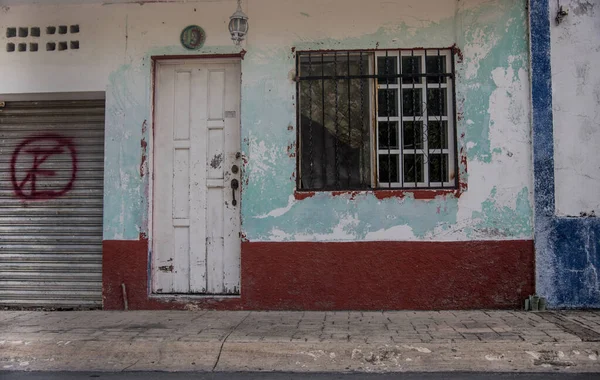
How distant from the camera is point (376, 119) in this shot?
20.9 ft

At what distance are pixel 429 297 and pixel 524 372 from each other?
1775 millimetres

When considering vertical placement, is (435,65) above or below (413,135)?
above

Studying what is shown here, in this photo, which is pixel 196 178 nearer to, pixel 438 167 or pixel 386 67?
pixel 386 67

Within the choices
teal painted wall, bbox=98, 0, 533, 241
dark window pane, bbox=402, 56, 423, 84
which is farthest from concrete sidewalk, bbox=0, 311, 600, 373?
dark window pane, bbox=402, 56, 423, 84

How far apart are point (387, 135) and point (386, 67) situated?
0.74m

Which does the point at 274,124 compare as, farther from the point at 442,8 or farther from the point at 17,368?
the point at 17,368

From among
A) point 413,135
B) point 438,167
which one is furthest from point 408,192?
point 413,135

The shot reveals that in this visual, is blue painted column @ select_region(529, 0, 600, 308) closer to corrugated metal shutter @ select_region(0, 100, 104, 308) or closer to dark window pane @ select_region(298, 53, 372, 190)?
dark window pane @ select_region(298, 53, 372, 190)

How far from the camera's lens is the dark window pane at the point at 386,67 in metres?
6.38

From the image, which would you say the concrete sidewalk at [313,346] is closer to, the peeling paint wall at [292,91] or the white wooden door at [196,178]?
the white wooden door at [196,178]

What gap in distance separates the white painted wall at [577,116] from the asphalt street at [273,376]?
2.31 metres

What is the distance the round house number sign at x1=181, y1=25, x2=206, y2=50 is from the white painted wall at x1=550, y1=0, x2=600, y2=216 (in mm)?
3732

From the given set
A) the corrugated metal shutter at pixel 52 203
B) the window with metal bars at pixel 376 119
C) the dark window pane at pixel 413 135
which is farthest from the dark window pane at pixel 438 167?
the corrugated metal shutter at pixel 52 203

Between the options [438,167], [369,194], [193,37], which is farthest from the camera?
[193,37]
